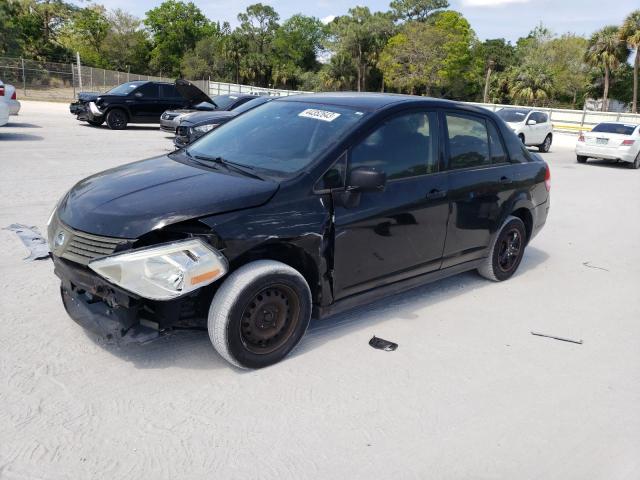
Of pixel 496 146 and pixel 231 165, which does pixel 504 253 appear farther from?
pixel 231 165

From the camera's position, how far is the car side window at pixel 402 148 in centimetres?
392

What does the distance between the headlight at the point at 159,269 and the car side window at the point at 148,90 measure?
16481 mm

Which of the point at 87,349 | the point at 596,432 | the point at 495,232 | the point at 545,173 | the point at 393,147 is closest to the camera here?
the point at 596,432

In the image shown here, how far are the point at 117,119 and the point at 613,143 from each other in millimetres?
15550

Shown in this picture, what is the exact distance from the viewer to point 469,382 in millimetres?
3557

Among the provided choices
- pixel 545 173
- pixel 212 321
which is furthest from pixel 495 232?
pixel 212 321

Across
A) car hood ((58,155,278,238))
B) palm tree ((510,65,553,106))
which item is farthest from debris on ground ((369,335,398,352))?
palm tree ((510,65,553,106))

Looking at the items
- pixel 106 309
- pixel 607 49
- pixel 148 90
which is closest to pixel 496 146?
pixel 106 309

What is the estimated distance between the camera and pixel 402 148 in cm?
419

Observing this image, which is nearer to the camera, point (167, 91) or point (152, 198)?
point (152, 198)

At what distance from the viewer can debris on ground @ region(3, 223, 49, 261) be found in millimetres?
5341

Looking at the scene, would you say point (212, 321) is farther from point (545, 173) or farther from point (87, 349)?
point (545, 173)

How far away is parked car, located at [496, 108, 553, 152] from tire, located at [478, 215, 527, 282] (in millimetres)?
15036

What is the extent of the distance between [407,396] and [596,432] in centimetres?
106
